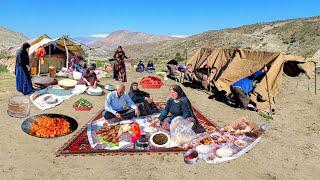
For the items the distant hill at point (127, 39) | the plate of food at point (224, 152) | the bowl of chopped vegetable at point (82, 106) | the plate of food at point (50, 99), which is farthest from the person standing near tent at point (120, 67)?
the distant hill at point (127, 39)

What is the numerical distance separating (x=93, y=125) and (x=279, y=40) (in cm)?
4356

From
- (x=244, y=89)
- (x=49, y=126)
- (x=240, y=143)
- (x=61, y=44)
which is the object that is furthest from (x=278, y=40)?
(x=49, y=126)

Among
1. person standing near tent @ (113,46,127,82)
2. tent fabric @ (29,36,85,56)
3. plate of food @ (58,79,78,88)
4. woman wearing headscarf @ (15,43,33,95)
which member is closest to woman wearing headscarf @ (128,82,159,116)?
plate of food @ (58,79,78,88)

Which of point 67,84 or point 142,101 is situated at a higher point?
point 142,101

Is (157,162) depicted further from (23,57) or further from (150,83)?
(150,83)

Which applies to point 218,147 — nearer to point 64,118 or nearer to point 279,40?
point 64,118

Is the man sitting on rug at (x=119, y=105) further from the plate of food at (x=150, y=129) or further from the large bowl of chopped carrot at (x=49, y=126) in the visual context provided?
the large bowl of chopped carrot at (x=49, y=126)

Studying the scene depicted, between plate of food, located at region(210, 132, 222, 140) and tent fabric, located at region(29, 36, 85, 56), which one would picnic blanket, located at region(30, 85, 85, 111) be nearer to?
plate of food, located at region(210, 132, 222, 140)

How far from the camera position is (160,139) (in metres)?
8.57

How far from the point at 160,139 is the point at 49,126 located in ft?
9.22

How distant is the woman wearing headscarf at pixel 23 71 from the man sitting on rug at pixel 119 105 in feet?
15.8

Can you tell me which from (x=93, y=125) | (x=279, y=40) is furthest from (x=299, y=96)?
(x=279, y=40)

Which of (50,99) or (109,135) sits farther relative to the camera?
(50,99)

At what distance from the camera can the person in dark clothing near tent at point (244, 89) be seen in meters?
13.1
